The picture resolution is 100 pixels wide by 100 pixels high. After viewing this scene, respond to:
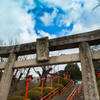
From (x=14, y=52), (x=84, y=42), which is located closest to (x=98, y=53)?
(x=84, y=42)

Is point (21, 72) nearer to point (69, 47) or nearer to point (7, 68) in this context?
point (7, 68)

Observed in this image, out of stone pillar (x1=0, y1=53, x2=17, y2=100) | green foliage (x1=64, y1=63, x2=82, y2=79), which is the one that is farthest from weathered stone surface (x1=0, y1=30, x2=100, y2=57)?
green foliage (x1=64, y1=63, x2=82, y2=79)

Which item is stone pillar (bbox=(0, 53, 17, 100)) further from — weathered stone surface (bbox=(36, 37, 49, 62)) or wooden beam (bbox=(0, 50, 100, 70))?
weathered stone surface (bbox=(36, 37, 49, 62))

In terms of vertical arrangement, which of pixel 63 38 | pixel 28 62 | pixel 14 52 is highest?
pixel 63 38

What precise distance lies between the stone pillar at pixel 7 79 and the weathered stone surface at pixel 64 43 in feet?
1.55

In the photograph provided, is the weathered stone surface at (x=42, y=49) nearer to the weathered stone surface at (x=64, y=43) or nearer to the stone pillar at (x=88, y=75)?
the weathered stone surface at (x=64, y=43)

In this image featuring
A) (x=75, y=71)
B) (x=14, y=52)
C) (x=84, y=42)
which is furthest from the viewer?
(x=75, y=71)

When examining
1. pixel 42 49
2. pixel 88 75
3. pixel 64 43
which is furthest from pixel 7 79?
pixel 88 75

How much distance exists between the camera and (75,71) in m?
27.3

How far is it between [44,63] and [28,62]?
86cm

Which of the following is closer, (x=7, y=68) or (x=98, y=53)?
(x=98, y=53)

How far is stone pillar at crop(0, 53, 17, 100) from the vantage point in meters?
3.86

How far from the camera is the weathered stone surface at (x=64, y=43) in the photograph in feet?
12.1

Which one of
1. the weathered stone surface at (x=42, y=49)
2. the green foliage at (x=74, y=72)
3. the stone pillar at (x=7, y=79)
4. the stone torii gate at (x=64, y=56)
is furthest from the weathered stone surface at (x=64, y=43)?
the green foliage at (x=74, y=72)
